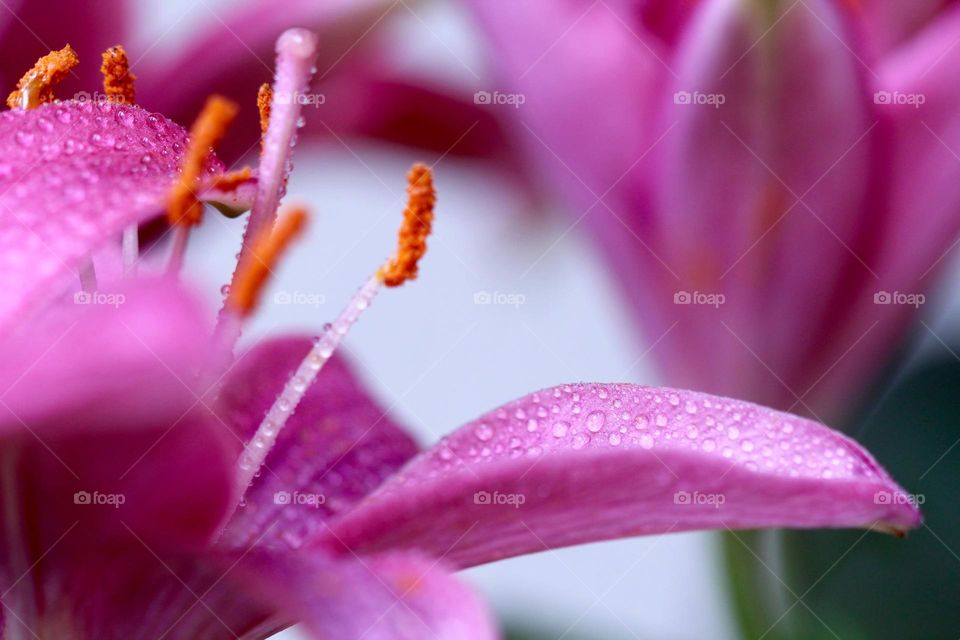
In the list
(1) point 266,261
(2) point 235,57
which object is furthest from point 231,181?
(2) point 235,57

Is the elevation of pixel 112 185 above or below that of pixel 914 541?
above

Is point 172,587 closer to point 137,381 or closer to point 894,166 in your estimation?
point 137,381

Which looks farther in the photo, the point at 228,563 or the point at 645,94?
the point at 645,94

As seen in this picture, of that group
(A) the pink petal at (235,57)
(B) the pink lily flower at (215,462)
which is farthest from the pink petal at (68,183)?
(A) the pink petal at (235,57)

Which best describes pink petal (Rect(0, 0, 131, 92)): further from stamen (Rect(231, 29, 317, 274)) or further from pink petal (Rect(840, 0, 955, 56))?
pink petal (Rect(840, 0, 955, 56))

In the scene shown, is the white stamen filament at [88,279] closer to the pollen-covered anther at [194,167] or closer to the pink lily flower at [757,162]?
the pollen-covered anther at [194,167]

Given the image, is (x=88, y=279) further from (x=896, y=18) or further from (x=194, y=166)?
(x=896, y=18)

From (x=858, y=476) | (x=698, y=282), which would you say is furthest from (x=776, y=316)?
(x=858, y=476)
